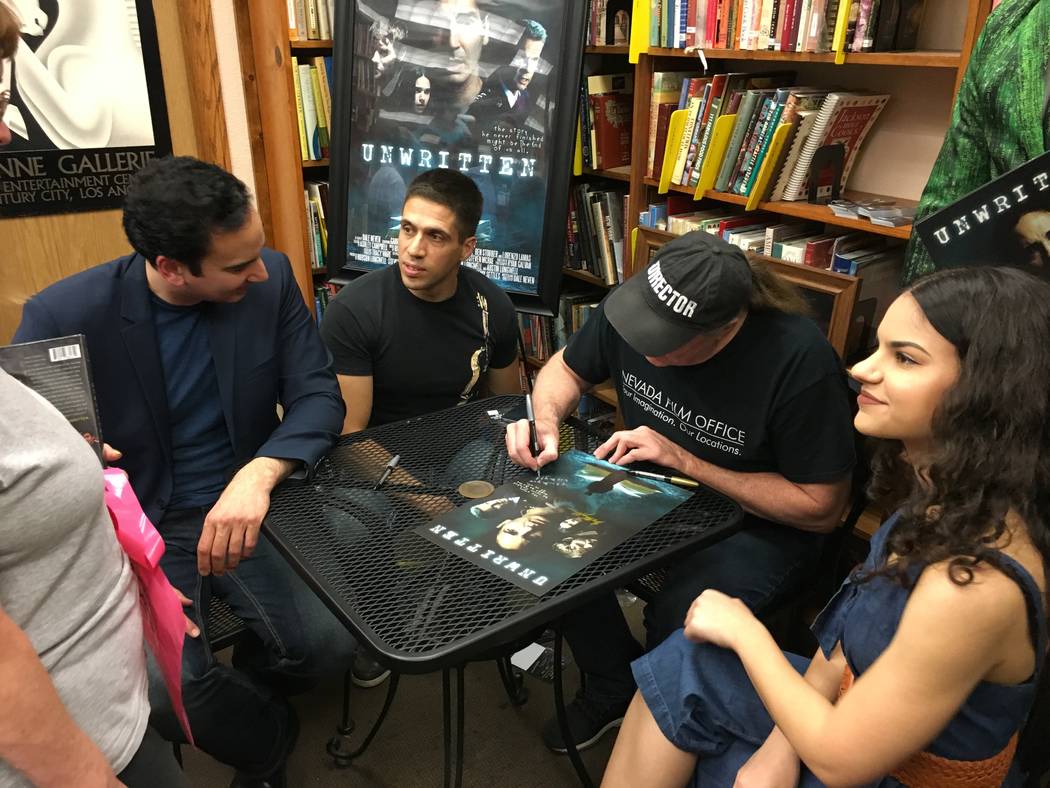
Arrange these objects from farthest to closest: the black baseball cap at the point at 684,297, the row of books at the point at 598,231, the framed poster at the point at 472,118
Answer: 1. the row of books at the point at 598,231
2. the framed poster at the point at 472,118
3. the black baseball cap at the point at 684,297

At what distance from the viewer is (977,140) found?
4.56 ft

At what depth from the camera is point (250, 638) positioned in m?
1.61

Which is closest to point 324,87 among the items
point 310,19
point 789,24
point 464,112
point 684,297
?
point 310,19

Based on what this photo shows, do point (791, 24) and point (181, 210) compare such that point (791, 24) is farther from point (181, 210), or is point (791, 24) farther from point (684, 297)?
point (181, 210)

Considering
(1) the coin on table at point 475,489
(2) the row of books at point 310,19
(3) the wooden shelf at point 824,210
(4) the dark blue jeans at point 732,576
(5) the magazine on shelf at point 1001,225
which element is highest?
(2) the row of books at point 310,19

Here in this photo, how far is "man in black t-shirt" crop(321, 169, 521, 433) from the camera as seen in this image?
1873 mm

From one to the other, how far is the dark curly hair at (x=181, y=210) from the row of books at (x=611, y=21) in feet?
4.84

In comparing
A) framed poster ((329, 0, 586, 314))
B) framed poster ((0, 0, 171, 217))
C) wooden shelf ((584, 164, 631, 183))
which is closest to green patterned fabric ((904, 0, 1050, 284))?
framed poster ((329, 0, 586, 314))

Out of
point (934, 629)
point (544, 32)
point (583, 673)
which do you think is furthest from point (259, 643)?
point (544, 32)

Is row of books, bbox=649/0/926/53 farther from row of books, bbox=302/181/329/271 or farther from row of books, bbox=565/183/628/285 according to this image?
row of books, bbox=302/181/329/271

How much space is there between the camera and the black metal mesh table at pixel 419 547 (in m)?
0.98

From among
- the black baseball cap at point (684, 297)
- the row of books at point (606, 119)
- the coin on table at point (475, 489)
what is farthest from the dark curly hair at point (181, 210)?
the row of books at point (606, 119)

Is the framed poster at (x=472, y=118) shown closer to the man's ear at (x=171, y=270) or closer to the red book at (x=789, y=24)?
the red book at (x=789, y=24)

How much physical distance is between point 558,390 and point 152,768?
3.46 feet
